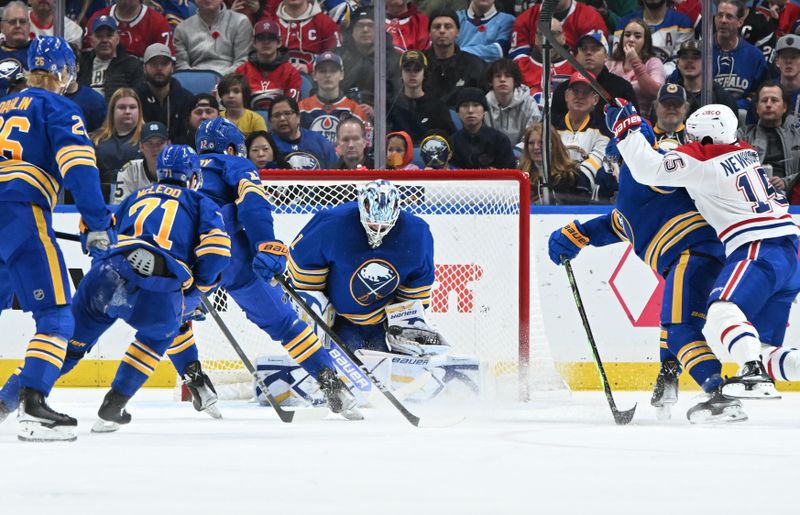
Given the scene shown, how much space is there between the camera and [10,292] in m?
3.65

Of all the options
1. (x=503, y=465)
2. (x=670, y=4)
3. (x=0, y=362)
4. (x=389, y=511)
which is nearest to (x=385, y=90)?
(x=670, y=4)

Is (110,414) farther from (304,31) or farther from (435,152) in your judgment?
(304,31)

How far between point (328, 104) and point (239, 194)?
2.13m

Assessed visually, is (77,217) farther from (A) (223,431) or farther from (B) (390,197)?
(A) (223,431)

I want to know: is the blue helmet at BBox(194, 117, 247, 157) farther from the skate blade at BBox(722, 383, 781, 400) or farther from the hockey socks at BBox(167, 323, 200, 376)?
the skate blade at BBox(722, 383, 781, 400)

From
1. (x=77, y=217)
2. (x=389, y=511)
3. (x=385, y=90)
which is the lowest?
(x=77, y=217)

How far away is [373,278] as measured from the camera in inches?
191

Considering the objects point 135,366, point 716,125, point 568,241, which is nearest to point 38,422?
point 135,366

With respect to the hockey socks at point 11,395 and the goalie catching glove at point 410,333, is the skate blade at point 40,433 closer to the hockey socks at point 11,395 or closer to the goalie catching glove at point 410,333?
the hockey socks at point 11,395

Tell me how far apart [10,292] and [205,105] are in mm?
2968

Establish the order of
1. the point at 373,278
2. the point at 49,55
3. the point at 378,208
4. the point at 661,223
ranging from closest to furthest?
1. the point at 49,55
2. the point at 661,223
3. the point at 378,208
4. the point at 373,278

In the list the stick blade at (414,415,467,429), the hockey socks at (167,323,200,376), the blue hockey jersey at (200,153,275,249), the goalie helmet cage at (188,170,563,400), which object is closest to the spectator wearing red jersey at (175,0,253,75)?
the goalie helmet cage at (188,170,563,400)

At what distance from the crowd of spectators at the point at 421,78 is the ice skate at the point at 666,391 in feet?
6.28

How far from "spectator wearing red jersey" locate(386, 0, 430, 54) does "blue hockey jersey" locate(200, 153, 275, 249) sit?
2.06 m
